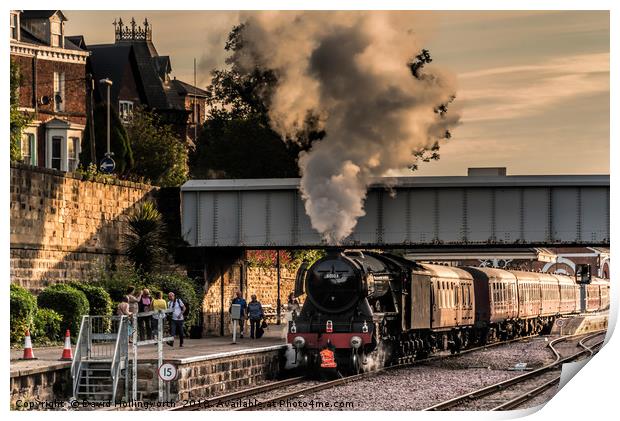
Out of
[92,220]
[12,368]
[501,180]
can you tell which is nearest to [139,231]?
[92,220]

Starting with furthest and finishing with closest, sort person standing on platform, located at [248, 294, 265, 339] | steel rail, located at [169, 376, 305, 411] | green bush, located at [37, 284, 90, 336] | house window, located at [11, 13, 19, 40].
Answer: house window, located at [11, 13, 19, 40]
person standing on platform, located at [248, 294, 265, 339]
green bush, located at [37, 284, 90, 336]
steel rail, located at [169, 376, 305, 411]

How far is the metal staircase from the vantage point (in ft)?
83.9

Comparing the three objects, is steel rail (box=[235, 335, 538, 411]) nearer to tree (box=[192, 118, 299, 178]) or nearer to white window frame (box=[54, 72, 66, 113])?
tree (box=[192, 118, 299, 178])

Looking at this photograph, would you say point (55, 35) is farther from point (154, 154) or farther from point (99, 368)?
point (99, 368)

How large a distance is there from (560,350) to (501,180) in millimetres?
6430

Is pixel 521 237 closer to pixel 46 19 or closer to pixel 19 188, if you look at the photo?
pixel 19 188

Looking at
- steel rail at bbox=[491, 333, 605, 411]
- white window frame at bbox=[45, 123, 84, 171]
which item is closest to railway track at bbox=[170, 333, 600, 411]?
steel rail at bbox=[491, 333, 605, 411]

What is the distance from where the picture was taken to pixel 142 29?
73875mm

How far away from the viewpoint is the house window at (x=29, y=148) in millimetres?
54062

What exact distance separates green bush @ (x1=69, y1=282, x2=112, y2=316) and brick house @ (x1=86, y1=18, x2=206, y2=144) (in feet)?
88.6

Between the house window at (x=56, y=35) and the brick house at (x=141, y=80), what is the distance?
216 inches

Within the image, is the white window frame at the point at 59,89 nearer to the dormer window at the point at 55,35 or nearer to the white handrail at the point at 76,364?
the dormer window at the point at 55,35

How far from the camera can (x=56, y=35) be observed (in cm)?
5741

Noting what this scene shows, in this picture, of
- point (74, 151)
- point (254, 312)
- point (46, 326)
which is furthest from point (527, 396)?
point (74, 151)
